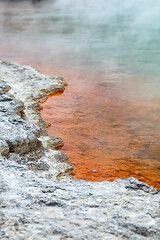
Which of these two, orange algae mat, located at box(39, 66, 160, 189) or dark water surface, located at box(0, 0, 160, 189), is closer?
orange algae mat, located at box(39, 66, 160, 189)

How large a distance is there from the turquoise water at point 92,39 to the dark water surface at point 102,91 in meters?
0.02

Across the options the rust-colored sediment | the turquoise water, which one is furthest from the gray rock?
the turquoise water

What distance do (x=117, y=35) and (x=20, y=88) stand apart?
609cm

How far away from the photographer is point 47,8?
54.7ft

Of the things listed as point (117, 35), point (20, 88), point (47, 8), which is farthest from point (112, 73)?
point (47, 8)

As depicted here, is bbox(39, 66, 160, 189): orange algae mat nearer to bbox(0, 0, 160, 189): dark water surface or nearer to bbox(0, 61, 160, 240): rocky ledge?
bbox(0, 0, 160, 189): dark water surface

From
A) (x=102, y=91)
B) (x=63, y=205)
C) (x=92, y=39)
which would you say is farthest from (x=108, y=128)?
(x=92, y=39)

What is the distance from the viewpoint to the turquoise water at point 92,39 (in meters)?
5.64

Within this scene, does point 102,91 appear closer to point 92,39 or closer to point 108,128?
point 108,128

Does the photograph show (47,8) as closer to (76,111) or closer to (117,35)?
(117,35)

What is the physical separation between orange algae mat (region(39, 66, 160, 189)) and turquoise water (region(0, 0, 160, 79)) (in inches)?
45.4

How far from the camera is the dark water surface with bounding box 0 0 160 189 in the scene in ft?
7.31

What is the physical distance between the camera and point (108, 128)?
2.78 meters

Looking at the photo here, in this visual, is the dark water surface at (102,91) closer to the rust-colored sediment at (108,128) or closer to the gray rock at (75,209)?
the rust-colored sediment at (108,128)
